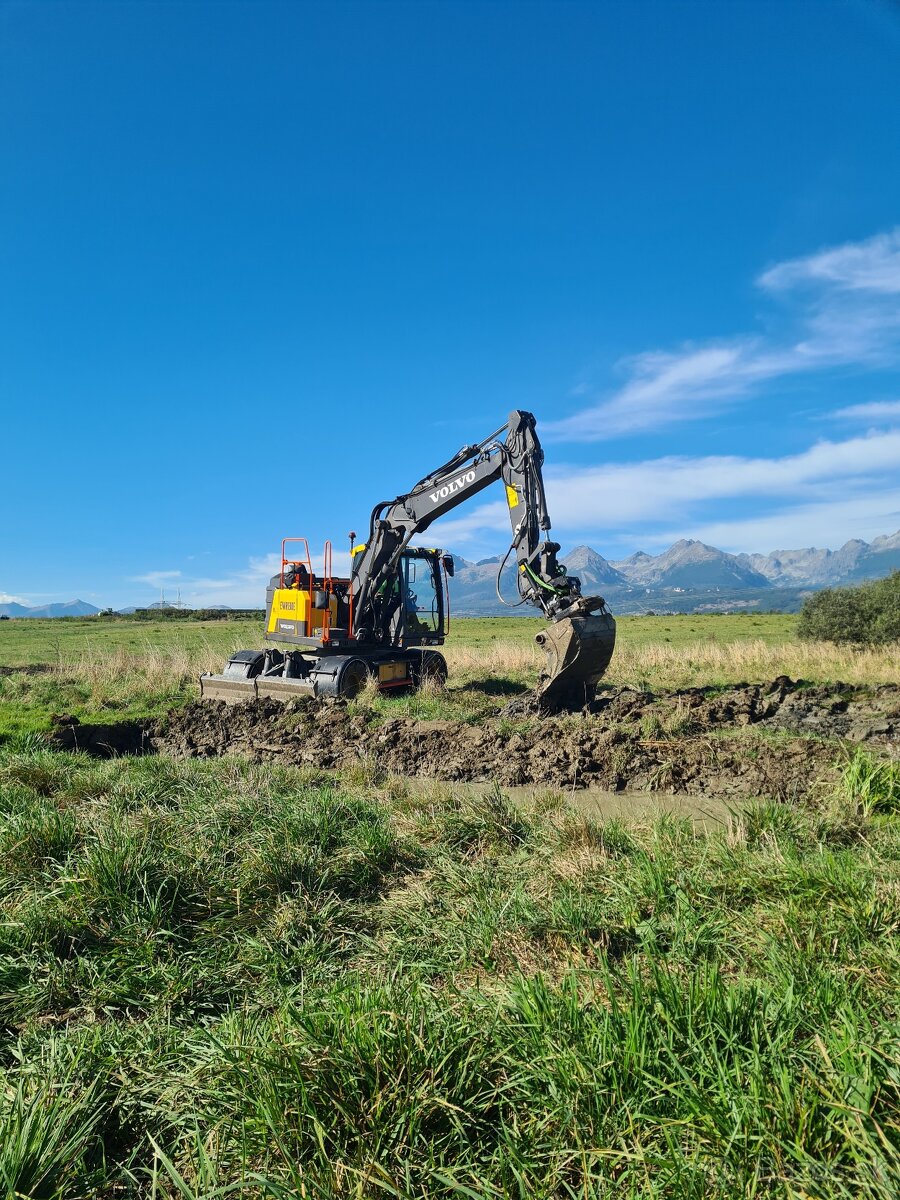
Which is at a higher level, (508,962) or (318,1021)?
(318,1021)

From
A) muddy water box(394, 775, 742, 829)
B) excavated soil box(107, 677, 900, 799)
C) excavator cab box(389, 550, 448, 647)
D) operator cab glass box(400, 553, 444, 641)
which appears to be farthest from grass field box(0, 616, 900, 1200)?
operator cab glass box(400, 553, 444, 641)

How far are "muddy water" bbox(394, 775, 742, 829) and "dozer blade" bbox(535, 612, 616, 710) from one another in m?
3.26

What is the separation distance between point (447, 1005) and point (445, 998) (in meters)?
0.08

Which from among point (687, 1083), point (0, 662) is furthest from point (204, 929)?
point (0, 662)

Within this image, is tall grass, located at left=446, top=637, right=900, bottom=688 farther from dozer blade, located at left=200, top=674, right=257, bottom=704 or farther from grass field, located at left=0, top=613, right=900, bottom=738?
dozer blade, located at left=200, top=674, right=257, bottom=704

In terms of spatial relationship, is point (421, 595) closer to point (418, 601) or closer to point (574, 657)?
point (418, 601)

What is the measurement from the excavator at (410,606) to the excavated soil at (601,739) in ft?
3.28

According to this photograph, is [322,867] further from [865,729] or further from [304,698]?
[304,698]

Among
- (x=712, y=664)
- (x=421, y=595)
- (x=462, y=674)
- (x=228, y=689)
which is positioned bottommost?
(x=712, y=664)

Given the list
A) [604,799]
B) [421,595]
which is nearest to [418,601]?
[421,595]

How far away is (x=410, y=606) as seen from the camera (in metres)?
16.7

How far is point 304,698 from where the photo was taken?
13.7m

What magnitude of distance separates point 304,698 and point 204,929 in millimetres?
9743

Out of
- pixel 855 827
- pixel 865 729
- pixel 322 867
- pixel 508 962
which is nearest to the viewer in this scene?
pixel 508 962
